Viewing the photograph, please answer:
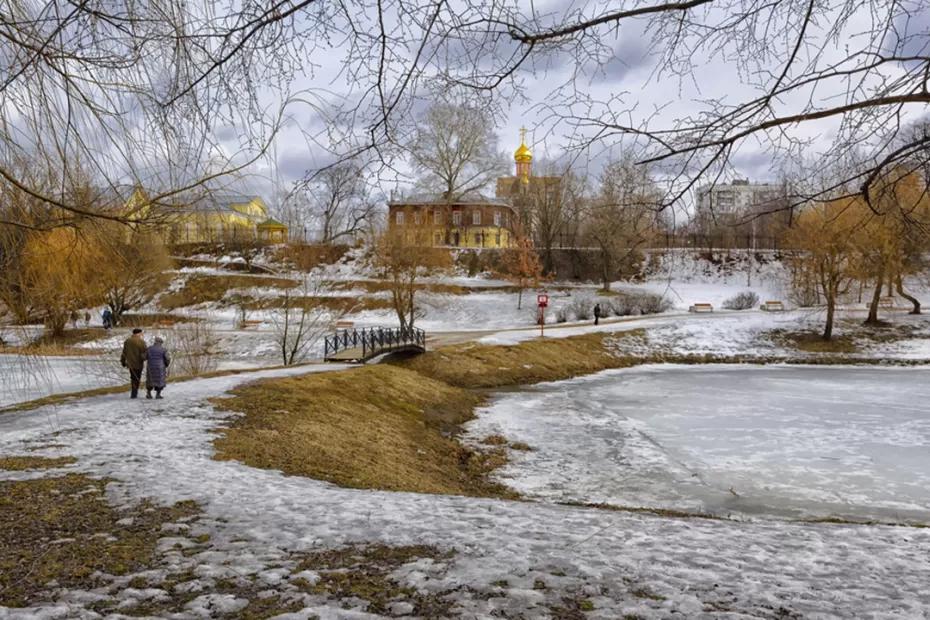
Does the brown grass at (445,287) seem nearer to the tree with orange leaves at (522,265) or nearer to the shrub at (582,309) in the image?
the tree with orange leaves at (522,265)

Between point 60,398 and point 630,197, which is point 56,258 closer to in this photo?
point 630,197

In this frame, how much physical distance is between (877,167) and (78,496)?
7389 mm

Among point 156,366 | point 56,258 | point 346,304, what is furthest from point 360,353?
point 346,304

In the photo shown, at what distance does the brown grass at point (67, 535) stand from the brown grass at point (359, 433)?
272 centimetres

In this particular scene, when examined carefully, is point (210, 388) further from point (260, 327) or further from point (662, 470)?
point (260, 327)

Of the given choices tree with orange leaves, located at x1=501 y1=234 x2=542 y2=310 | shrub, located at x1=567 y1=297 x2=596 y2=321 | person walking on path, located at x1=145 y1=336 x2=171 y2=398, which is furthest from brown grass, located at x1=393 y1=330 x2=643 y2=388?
tree with orange leaves, located at x1=501 y1=234 x2=542 y2=310

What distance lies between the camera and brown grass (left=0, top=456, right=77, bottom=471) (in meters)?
7.81

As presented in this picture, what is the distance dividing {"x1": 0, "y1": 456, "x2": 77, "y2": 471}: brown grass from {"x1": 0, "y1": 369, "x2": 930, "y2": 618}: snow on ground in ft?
1.09

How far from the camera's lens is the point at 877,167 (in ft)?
12.9

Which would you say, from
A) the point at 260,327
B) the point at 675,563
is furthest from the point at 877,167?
the point at 260,327

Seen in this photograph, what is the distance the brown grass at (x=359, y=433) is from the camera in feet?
32.1

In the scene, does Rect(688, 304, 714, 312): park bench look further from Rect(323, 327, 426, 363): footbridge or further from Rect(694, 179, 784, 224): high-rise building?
Rect(694, 179, 784, 224): high-rise building

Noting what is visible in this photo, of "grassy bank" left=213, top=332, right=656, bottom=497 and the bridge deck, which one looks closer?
"grassy bank" left=213, top=332, right=656, bottom=497

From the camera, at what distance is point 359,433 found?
13.3 meters
